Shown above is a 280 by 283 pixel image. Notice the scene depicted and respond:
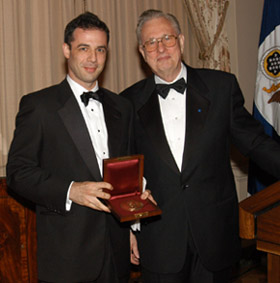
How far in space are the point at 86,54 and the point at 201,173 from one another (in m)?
0.91

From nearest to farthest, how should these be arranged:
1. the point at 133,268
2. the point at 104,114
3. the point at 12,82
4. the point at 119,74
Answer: the point at 104,114
the point at 12,82
the point at 133,268
the point at 119,74

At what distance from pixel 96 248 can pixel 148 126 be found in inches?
29.2

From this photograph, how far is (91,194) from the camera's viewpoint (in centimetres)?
193

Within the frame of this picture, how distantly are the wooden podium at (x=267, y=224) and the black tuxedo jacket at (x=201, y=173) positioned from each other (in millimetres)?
974

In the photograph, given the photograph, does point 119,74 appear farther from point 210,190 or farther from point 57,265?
point 57,265

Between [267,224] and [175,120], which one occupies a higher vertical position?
[175,120]

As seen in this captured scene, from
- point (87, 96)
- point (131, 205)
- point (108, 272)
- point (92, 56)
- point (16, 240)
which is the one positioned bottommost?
point (16, 240)

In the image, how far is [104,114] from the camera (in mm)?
2295

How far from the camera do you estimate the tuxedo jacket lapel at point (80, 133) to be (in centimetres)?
209

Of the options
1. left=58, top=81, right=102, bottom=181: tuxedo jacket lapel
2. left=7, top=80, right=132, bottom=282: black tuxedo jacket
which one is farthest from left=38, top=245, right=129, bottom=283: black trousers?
left=58, top=81, right=102, bottom=181: tuxedo jacket lapel

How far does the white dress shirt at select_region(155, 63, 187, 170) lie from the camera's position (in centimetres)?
233

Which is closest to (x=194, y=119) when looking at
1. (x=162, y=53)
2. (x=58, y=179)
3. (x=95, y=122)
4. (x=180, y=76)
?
Result: (x=180, y=76)

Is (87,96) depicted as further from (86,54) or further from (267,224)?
(267,224)

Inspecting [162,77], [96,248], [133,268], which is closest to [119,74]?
[162,77]
